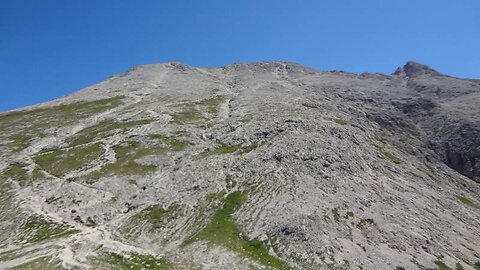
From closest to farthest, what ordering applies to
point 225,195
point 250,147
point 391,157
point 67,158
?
point 225,195 < point 250,147 < point 67,158 < point 391,157

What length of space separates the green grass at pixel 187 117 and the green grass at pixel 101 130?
8.05m

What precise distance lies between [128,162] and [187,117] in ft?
132

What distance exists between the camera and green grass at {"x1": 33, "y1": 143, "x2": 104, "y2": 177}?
87106mm

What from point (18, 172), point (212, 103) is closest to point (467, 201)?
point (212, 103)

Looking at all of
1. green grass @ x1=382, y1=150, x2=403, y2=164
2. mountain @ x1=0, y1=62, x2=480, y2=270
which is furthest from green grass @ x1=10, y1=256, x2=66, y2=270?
green grass @ x1=382, y1=150, x2=403, y2=164

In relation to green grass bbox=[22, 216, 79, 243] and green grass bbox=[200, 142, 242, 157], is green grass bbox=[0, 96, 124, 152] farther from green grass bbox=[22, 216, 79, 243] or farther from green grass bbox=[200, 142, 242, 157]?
green grass bbox=[200, 142, 242, 157]

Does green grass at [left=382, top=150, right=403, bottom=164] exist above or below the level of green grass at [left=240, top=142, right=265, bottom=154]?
above

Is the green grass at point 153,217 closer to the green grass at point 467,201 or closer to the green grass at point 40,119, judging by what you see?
the green grass at point 40,119

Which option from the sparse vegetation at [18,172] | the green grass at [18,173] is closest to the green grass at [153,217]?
the green grass at [18,173]

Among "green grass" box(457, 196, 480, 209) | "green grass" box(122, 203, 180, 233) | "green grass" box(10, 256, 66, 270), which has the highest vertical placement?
"green grass" box(457, 196, 480, 209)

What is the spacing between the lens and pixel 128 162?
88.8 meters

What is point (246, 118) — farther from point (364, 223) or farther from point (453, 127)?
point (453, 127)

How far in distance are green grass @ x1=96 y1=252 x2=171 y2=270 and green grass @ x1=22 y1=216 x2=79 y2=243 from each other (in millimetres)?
10630

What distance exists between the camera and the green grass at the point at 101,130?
108625mm
